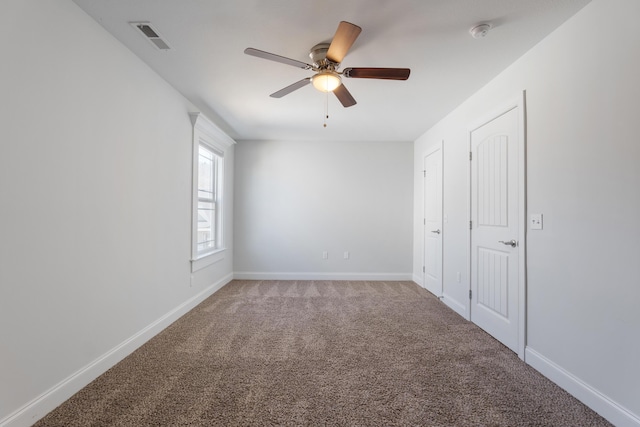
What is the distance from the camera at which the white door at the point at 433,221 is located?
3949mm

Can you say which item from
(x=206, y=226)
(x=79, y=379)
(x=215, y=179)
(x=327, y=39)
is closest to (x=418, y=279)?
(x=206, y=226)

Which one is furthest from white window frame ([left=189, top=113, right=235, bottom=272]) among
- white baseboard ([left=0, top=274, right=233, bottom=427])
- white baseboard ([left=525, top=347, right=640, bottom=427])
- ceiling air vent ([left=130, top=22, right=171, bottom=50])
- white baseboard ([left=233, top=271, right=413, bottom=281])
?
white baseboard ([left=525, top=347, right=640, bottom=427])

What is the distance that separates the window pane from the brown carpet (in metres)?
1.22

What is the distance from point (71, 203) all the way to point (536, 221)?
3136 mm

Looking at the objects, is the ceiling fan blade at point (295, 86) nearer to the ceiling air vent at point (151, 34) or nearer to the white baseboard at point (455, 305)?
the ceiling air vent at point (151, 34)

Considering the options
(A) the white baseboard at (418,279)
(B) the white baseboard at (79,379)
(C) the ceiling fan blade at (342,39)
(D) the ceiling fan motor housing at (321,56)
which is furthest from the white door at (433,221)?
(B) the white baseboard at (79,379)

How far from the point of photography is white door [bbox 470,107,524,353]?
2.37 metres

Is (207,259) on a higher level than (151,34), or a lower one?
lower

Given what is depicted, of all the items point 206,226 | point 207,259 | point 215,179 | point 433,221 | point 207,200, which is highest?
point 215,179

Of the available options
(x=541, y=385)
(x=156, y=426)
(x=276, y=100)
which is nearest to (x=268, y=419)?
(x=156, y=426)

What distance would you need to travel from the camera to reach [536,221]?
2139mm

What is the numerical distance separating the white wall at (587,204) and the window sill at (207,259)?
3.36m

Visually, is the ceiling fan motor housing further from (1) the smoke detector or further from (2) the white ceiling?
(1) the smoke detector

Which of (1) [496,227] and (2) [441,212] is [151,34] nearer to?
(1) [496,227]
